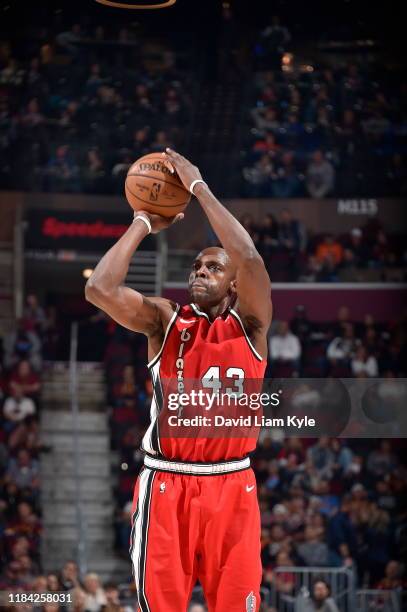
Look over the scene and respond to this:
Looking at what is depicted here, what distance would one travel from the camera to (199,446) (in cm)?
405

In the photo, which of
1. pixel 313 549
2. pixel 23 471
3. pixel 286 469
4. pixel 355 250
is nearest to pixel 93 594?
pixel 23 471

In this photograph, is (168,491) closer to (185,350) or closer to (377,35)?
(185,350)

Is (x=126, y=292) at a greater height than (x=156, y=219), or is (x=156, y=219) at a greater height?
(x=156, y=219)

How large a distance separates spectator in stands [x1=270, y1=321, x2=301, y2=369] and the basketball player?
5.49 metres

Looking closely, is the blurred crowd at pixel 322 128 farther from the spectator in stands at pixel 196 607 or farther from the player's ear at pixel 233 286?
the player's ear at pixel 233 286

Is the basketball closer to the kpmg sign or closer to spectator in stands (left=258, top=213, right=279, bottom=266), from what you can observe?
the kpmg sign

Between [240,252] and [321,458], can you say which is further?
[321,458]

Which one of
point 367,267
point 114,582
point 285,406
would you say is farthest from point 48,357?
point 285,406

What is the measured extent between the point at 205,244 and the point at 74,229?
1272 millimetres

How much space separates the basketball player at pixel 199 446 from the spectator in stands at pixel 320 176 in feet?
19.3

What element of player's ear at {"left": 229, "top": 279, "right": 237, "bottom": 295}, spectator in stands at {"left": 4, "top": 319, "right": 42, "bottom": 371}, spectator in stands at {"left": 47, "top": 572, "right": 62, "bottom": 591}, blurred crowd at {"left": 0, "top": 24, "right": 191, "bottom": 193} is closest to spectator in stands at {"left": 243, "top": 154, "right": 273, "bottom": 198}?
blurred crowd at {"left": 0, "top": 24, "right": 191, "bottom": 193}

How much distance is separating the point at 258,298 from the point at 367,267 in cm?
615

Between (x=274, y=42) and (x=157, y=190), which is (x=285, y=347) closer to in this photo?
(x=274, y=42)

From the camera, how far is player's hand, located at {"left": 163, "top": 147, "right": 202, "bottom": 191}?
161 inches
